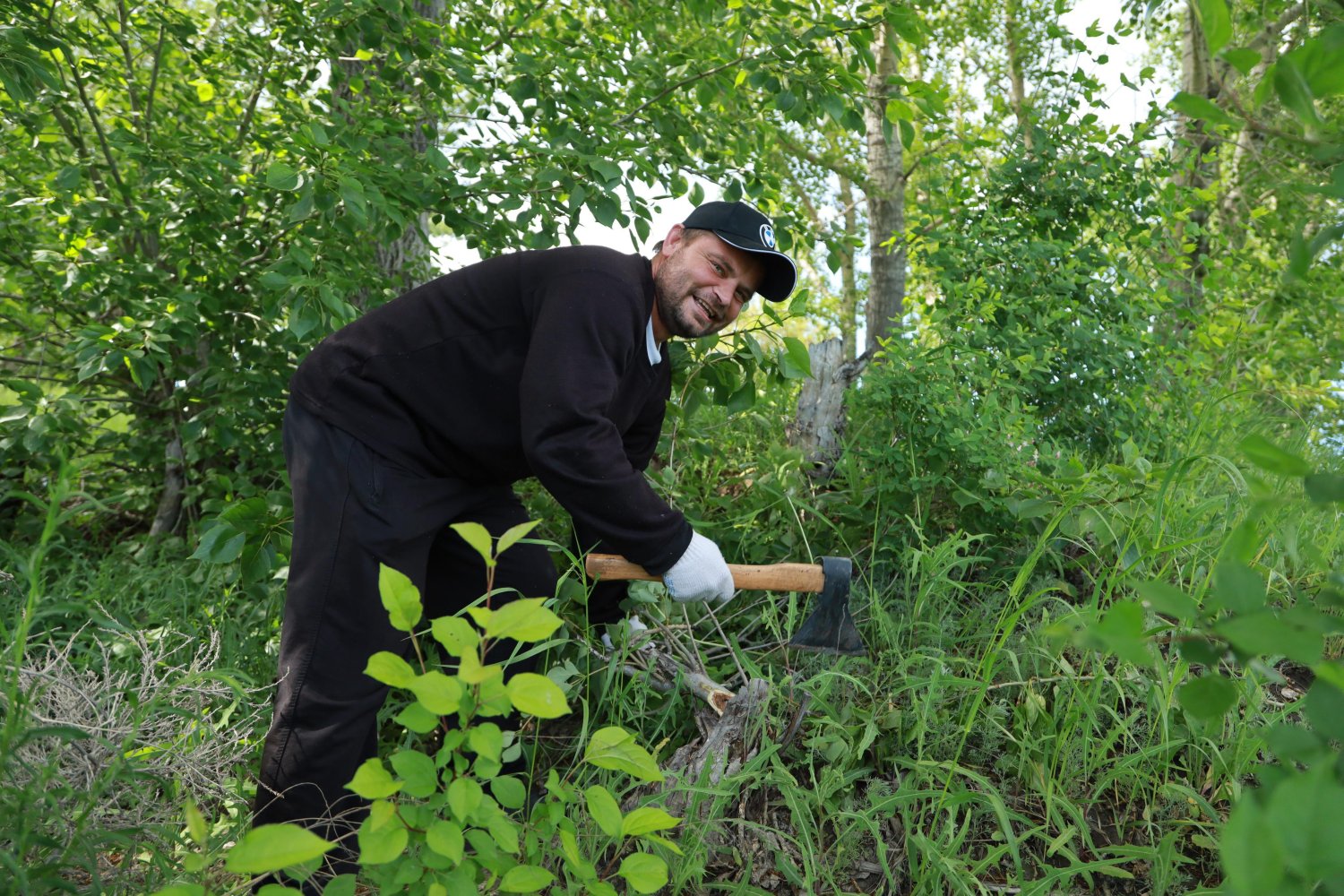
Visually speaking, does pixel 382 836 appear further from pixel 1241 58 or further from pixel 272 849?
pixel 1241 58

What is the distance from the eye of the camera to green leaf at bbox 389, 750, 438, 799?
4.25 feet

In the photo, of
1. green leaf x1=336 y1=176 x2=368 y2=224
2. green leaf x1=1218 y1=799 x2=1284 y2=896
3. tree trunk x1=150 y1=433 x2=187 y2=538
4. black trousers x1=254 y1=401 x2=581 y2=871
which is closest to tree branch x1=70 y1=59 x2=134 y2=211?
tree trunk x1=150 y1=433 x2=187 y2=538

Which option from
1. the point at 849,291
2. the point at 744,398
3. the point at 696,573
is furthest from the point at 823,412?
the point at 849,291

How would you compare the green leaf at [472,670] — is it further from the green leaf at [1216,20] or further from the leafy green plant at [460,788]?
the green leaf at [1216,20]

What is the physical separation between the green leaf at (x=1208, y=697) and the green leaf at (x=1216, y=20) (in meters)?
0.57

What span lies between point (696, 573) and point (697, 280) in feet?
2.92

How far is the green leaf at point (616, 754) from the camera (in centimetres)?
153

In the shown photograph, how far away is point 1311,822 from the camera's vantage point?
651mm

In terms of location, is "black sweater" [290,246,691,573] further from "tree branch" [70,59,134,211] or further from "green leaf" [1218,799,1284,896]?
"tree branch" [70,59,134,211]

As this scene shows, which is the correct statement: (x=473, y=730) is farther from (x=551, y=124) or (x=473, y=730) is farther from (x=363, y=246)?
(x=363, y=246)

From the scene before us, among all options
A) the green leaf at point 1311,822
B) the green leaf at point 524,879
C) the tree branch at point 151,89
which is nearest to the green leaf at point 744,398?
the green leaf at point 524,879

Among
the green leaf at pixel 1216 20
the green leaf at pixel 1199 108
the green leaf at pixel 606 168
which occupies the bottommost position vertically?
the green leaf at pixel 606 168

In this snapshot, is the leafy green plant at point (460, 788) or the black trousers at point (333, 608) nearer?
the leafy green plant at point (460, 788)

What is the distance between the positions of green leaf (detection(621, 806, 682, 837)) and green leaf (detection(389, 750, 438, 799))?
12.9 inches
